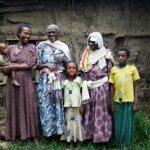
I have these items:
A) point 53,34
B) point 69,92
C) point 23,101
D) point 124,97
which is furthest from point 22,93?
point 124,97

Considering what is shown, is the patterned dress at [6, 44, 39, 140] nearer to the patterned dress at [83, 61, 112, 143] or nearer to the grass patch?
the grass patch

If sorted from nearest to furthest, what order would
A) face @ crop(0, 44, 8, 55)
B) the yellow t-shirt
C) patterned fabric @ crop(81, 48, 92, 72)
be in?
the yellow t-shirt < patterned fabric @ crop(81, 48, 92, 72) < face @ crop(0, 44, 8, 55)

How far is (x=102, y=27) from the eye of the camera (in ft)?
24.8

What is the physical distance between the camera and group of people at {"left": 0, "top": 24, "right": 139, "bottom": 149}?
17.4ft

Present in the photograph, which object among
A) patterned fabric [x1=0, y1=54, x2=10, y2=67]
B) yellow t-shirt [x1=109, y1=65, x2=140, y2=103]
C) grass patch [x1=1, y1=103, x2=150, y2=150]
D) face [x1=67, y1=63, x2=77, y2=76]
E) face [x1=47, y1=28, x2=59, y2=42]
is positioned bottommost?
grass patch [x1=1, y1=103, x2=150, y2=150]

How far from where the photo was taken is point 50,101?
17.9ft

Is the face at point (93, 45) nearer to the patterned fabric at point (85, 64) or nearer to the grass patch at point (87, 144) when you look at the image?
the patterned fabric at point (85, 64)

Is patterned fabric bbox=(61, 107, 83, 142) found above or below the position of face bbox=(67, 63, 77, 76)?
below

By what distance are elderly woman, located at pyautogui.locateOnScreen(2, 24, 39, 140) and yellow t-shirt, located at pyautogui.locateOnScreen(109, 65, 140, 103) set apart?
127 centimetres

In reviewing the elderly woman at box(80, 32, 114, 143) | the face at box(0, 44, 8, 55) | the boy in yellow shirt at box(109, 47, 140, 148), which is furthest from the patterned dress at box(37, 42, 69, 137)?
the boy in yellow shirt at box(109, 47, 140, 148)

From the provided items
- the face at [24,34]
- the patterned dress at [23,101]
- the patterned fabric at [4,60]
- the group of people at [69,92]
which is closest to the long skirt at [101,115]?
the group of people at [69,92]

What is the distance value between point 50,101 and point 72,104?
360 millimetres

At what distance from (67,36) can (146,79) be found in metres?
1.97

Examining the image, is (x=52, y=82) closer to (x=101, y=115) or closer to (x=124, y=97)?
(x=101, y=115)
